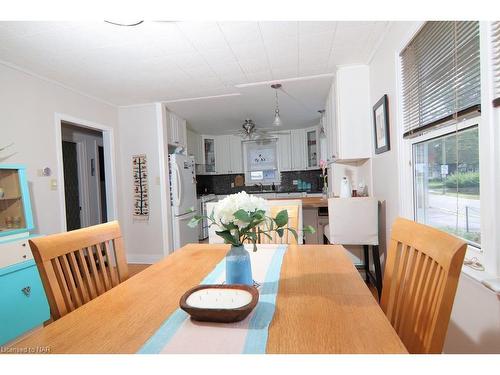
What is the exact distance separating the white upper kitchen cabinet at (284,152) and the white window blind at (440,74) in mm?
3761

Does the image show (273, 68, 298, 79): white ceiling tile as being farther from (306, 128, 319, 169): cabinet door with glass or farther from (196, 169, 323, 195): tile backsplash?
(196, 169, 323, 195): tile backsplash

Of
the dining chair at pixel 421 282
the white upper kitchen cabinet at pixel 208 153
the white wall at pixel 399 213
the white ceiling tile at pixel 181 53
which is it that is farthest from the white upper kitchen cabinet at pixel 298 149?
the dining chair at pixel 421 282

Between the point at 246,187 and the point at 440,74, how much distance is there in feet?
15.8

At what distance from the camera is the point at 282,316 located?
0.74m

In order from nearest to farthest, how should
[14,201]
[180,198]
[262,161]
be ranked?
[14,201], [180,198], [262,161]

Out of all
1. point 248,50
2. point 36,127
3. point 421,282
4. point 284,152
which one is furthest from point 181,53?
point 284,152

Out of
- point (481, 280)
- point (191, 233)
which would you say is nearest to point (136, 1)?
point (481, 280)

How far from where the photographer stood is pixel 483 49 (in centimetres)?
103

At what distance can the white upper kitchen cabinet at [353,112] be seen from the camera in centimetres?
269

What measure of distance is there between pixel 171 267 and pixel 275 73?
7.69 ft

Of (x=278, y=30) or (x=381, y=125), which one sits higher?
(x=278, y=30)

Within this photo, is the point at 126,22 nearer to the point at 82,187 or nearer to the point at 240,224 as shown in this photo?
the point at 240,224

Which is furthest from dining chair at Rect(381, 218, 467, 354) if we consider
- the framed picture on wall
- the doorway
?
the doorway
